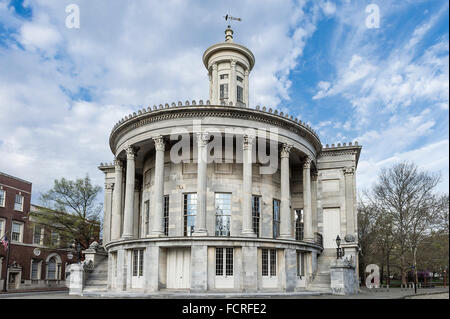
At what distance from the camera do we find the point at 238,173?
3334cm

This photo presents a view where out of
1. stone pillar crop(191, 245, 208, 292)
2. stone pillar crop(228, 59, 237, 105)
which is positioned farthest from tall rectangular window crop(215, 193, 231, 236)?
stone pillar crop(228, 59, 237, 105)

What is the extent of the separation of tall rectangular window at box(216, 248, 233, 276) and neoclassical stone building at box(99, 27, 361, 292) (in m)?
0.07

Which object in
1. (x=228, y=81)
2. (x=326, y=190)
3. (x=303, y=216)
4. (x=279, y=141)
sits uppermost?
(x=228, y=81)

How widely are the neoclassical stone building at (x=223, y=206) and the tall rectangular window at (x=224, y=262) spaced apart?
0.07 m

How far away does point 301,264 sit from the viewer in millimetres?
33656

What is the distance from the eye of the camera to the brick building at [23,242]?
49.6 meters

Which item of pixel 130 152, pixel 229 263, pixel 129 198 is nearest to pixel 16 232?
pixel 129 198

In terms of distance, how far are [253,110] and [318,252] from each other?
1363cm

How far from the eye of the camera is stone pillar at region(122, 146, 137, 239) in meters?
32.1

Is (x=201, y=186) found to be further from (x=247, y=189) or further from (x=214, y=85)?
(x=214, y=85)

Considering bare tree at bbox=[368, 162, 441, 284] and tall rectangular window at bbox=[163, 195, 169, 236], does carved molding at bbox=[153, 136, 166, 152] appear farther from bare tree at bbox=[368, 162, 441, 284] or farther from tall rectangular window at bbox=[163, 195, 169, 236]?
bare tree at bbox=[368, 162, 441, 284]

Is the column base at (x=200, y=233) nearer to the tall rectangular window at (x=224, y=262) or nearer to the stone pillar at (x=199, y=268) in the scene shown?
the stone pillar at (x=199, y=268)
